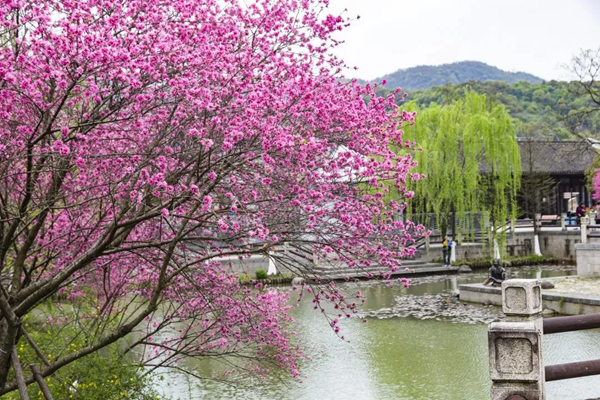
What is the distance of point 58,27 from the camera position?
5.64m

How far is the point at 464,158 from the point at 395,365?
634 inches

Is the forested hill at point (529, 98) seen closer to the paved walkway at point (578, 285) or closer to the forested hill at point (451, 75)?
the paved walkway at point (578, 285)

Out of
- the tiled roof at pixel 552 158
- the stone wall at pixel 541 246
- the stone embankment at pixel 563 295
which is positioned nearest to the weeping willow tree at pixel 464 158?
the stone wall at pixel 541 246

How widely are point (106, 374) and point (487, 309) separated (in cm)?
1278

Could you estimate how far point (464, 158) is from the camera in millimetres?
27391

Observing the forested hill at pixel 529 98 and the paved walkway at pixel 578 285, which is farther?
the forested hill at pixel 529 98

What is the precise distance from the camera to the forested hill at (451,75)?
4988 inches

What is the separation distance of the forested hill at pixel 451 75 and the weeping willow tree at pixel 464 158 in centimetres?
9758

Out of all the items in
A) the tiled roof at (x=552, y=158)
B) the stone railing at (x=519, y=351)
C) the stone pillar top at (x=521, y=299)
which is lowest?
the stone railing at (x=519, y=351)

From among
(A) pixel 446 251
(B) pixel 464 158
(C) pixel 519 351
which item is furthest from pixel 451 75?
(C) pixel 519 351


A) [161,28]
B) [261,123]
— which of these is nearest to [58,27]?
[161,28]

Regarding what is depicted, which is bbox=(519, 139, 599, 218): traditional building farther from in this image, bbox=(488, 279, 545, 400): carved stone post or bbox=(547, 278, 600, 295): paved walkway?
bbox=(488, 279, 545, 400): carved stone post

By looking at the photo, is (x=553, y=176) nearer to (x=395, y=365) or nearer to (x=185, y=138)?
(x=395, y=365)

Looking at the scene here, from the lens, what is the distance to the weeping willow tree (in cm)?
2684
